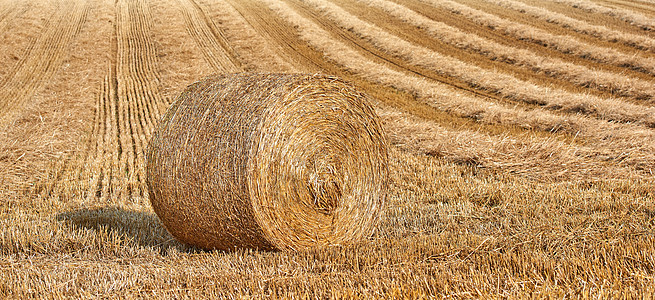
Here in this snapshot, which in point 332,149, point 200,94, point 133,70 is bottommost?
point 133,70

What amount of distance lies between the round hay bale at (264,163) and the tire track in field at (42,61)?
22.5ft

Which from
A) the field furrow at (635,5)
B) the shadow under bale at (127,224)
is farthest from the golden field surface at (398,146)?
the field furrow at (635,5)

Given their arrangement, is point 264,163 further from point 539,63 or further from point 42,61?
point 42,61

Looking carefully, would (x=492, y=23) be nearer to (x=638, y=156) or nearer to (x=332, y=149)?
(x=638, y=156)

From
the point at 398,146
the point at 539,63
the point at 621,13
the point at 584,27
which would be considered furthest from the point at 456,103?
the point at 621,13

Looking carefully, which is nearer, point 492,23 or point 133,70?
point 133,70

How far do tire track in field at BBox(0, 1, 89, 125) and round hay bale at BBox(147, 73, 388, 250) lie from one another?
6853 millimetres

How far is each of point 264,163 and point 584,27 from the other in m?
16.4

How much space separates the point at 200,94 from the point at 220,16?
54.1ft

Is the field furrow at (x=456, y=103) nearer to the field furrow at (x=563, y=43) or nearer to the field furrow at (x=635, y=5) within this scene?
the field furrow at (x=563, y=43)

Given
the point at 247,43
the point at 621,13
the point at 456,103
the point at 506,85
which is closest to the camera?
the point at 456,103

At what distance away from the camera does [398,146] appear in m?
9.03

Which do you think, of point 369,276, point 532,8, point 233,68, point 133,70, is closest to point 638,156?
point 369,276

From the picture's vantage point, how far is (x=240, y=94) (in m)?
5.04
